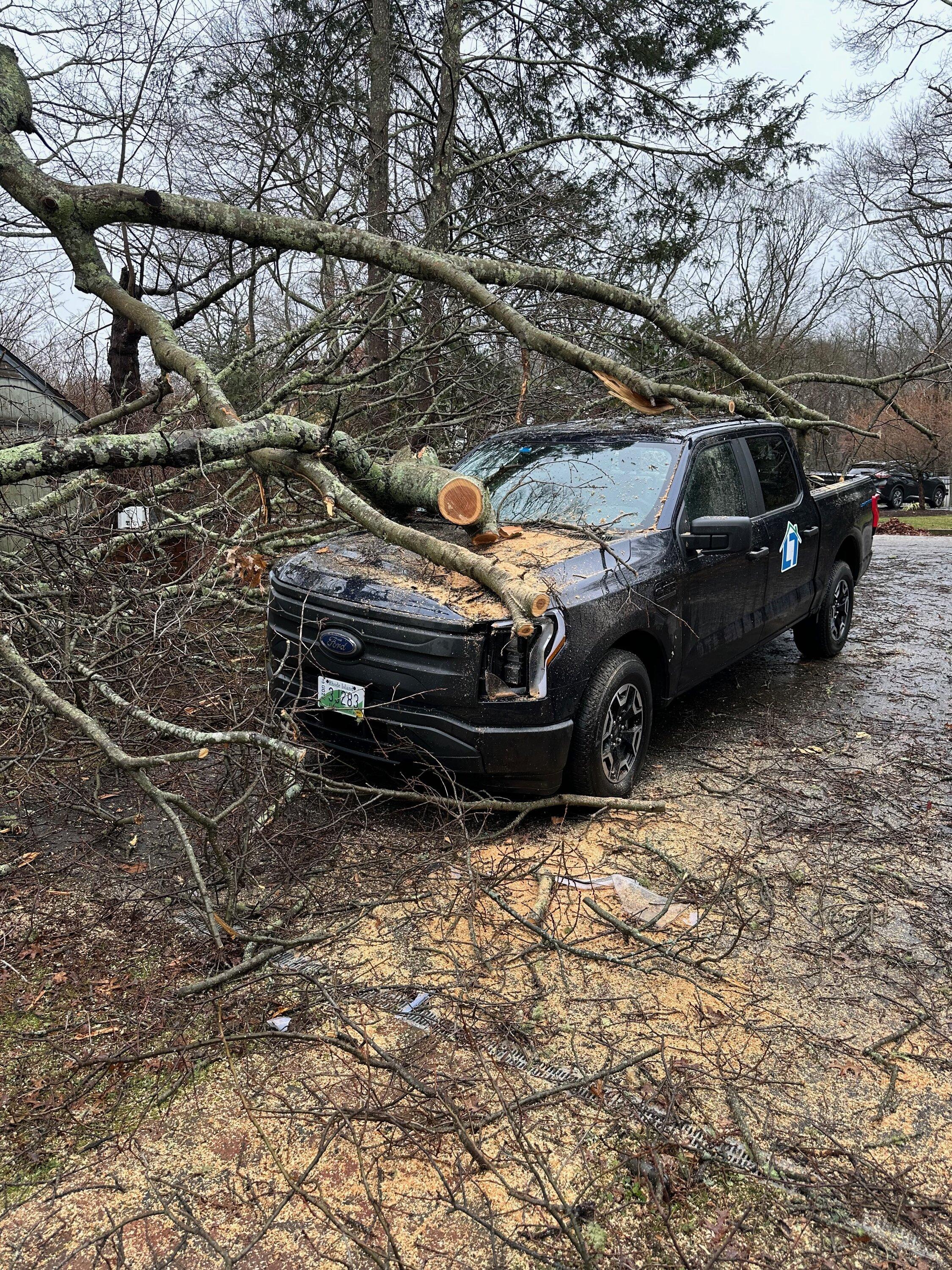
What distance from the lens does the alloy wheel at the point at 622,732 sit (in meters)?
4.16

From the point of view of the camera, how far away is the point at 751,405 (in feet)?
20.4

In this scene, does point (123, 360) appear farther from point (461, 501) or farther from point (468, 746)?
point (468, 746)

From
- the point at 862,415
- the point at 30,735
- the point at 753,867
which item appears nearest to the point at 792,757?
the point at 753,867

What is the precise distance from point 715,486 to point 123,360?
18.4 feet

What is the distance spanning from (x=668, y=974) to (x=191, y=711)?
286 cm

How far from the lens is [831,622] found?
7121mm

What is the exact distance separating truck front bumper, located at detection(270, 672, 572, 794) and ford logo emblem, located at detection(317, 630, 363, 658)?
8.9 inches

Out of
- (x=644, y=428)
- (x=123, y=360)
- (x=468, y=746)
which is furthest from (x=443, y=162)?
(x=468, y=746)

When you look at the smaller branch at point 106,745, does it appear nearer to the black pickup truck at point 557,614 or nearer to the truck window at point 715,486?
the black pickup truck at point 557,614

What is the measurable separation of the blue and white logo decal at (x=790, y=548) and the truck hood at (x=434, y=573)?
194cm

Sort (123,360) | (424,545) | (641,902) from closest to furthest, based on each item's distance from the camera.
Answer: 1. (641,902)
2. (424,545)
3. (123,360)

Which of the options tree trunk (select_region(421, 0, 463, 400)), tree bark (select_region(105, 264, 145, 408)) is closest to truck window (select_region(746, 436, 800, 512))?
tree trunk (select_region(421, 0, 463, 400))

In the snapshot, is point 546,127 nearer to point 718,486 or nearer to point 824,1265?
point 718,486

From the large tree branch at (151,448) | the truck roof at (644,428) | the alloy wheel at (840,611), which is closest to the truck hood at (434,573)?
the large tree branch at (151,448)
